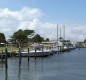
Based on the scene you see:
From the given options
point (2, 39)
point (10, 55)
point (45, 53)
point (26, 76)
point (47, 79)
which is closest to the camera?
point (47, 79)

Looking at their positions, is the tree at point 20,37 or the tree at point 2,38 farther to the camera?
the tree at point 2,38

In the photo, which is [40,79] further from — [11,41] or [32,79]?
[11,41]

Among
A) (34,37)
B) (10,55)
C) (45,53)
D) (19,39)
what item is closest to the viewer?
(10,55)

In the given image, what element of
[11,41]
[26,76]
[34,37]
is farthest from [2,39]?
[26,76]

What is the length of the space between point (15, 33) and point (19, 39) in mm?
6302

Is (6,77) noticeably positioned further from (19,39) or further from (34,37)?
(34,37)

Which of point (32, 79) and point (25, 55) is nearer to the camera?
point (32, 79)

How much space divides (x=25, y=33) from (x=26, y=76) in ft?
409

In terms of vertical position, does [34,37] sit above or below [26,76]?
above

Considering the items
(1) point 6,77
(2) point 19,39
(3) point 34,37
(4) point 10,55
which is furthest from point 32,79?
(3) point 34,37

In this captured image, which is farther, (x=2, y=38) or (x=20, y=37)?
(x=2, y=38)

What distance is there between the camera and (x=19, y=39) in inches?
6673

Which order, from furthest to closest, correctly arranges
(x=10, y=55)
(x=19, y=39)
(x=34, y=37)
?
(x=34, y=37)
(x=19, y=39)
(x=10, y=55)

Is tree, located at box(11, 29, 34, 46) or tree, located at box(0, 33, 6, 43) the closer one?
tree, located at box(11, 29, 34, 46)
